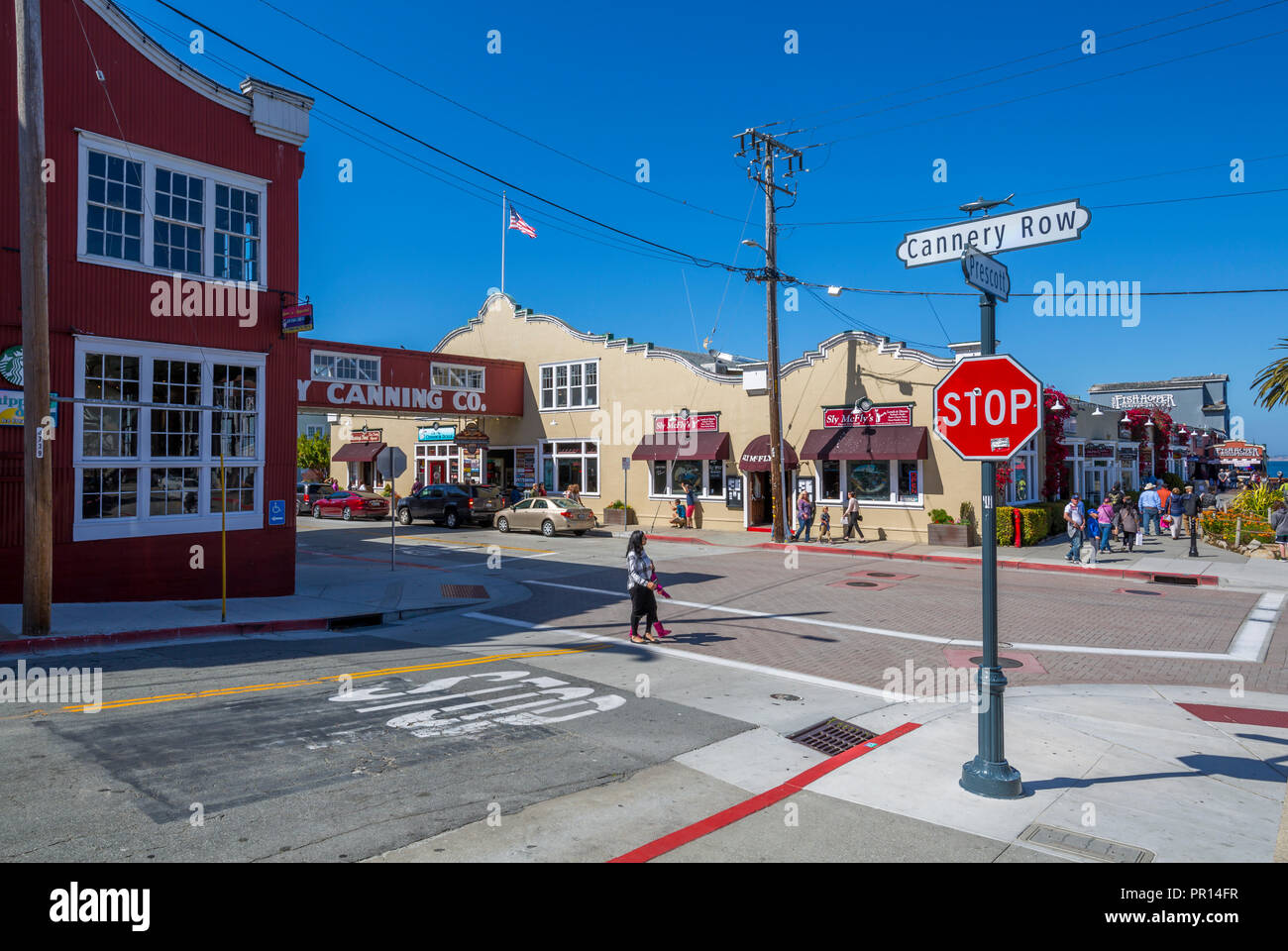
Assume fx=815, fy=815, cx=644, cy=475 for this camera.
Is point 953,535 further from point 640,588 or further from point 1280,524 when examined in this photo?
point 640,588

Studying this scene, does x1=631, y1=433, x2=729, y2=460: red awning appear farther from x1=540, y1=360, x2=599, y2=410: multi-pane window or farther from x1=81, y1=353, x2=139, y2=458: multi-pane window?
x1=81, y1=353, x2=139, y2=458: multi-pane window

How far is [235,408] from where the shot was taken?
14.7 m

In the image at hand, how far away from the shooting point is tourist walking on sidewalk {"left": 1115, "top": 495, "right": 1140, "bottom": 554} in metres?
22.5

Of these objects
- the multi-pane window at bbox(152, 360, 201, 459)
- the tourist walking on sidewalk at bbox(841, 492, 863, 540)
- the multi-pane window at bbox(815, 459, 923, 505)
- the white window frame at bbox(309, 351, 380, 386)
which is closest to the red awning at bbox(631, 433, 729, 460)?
the multi-pane window at bbox(815, 459, 923, 505)

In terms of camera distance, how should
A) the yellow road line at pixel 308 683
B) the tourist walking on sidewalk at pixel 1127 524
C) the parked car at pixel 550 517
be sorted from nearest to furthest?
the yellow road line at pixel 308 683 < the tourist walking on sidewalk at pixel 1127 524 < the parked car at pixel 550 517

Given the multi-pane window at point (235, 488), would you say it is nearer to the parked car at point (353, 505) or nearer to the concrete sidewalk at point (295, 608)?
the concrete sidewalk at point (295, 608)

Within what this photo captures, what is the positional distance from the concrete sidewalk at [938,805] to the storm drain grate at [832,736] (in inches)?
6.2

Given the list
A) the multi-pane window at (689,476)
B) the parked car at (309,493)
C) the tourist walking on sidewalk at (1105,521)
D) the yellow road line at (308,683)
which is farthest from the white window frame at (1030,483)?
the parked car at (309,493)

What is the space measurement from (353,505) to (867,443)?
22.4m

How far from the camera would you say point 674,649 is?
11133 mm

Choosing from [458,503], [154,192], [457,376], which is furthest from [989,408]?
[457,376]

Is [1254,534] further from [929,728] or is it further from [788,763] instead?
[788,763]

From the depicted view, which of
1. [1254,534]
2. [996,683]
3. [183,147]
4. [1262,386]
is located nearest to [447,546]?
[183,147]

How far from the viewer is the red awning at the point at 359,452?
4212 centimetres
